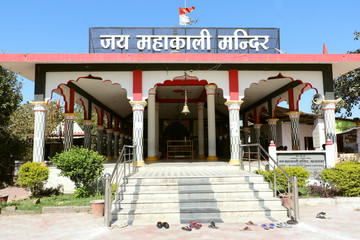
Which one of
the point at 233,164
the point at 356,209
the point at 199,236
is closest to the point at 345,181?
the point at 356,209

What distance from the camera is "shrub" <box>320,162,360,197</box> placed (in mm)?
8148

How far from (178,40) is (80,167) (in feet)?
21.7

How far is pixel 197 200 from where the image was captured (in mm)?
6723

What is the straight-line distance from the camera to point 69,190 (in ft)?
33.2

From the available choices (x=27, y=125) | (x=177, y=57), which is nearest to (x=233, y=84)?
(x=177, y=57)

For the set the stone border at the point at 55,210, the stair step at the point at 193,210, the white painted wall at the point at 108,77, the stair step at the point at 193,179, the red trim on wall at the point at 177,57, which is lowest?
the stone border at the point at 55,210

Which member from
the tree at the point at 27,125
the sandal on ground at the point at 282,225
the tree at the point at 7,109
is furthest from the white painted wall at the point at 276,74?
the tree at the point at 27,125

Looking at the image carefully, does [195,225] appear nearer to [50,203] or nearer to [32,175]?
[50,203]

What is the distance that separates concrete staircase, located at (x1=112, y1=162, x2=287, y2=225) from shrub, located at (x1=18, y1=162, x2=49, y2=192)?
371cm

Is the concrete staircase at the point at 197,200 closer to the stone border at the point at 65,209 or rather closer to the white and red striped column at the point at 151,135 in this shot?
the stone border at the point at 65,209

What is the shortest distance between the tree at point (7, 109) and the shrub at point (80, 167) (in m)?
8.85

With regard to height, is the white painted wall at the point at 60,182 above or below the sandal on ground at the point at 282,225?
above

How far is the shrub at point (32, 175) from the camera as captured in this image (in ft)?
30.0

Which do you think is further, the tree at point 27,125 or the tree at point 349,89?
the tree at point 27,125
